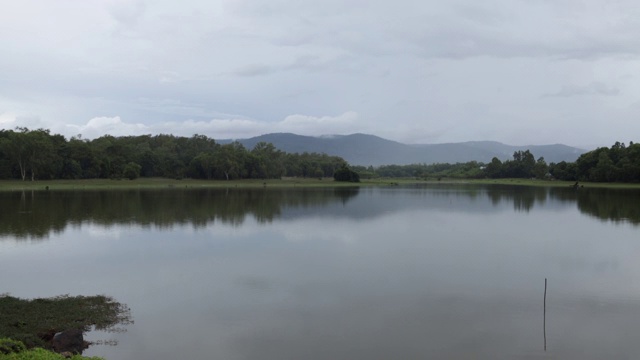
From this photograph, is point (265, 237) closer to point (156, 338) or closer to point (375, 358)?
point (156, 338)

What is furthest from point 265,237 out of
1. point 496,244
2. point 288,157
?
point 288,157

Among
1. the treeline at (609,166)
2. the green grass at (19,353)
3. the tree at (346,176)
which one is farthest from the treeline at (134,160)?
the green grass at (19,353)

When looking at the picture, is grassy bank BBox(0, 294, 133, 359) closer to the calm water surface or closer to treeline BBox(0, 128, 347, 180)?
the calm water surface

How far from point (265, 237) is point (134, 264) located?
945 cm

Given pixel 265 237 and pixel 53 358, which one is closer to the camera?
pixel 53 358

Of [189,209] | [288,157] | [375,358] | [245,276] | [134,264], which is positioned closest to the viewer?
[375,358]

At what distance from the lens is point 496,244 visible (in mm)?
28359

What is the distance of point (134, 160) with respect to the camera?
117938 mm

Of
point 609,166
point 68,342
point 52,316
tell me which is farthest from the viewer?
point 609,166

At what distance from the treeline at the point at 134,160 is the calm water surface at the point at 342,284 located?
67.8 meters

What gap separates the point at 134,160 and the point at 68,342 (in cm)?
11277

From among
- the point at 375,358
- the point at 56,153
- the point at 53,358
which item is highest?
the point at 56,153

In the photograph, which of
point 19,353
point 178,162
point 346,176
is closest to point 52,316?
point 19,353

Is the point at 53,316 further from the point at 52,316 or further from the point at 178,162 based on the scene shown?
the point at 178,162
